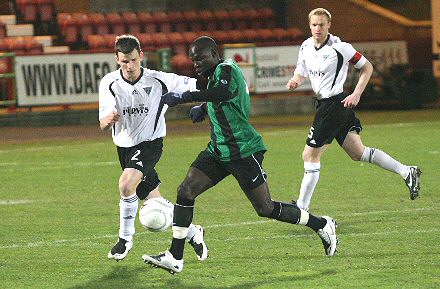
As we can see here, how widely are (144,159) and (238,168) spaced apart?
0.98 meters

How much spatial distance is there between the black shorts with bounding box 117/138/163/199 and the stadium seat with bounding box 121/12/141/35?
19.5m

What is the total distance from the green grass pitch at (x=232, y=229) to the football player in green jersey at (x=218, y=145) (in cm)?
40

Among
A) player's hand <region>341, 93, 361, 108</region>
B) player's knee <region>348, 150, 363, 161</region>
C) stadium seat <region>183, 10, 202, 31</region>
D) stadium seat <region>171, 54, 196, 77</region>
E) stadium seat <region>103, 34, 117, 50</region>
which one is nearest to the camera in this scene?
player's hand <region>341, 93, 361, 108</region>

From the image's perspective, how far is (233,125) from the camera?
819cm

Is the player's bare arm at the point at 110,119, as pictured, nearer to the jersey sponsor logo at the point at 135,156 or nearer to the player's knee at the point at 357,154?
the jersey sponsor logo at the point at 135,156

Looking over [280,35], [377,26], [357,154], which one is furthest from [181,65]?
[357,154]

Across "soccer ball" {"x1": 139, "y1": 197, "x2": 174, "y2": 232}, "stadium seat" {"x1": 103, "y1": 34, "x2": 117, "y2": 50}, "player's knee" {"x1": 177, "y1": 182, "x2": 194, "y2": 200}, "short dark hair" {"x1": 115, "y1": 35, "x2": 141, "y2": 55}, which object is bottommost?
"stadium seat" {"x1": 103, "y1": 34, "x2": 117, "y2": 50}

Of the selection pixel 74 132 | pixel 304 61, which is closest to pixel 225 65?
pixel 304 61

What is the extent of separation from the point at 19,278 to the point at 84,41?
19366 mm

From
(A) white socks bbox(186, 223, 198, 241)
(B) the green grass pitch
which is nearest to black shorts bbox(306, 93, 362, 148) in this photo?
(B) the green grass pitch

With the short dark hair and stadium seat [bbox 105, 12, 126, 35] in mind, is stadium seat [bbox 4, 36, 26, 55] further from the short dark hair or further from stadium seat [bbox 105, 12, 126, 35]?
the short dark hair

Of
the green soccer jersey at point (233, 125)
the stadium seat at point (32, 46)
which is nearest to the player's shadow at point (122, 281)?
the green soccer jersey at point (233, 125)

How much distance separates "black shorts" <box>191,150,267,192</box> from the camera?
8.23 m

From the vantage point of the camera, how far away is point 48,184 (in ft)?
46.7
